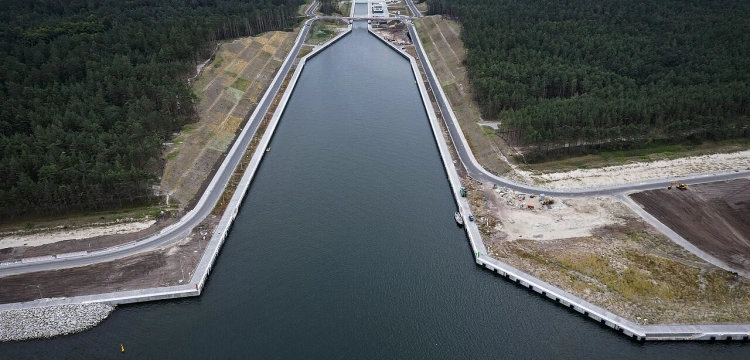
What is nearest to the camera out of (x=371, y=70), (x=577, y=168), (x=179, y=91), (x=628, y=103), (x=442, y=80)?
(x=577, y=168)

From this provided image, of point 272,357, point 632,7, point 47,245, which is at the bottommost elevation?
point 272,357

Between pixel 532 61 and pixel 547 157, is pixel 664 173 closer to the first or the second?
pixel 547 157

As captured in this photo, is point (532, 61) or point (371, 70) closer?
A: point (532, 61)

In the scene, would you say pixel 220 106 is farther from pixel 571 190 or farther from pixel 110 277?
pixel 571 190

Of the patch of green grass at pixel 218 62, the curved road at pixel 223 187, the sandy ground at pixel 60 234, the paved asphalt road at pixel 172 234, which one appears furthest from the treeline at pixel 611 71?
the sandy ground at pixel 60 234

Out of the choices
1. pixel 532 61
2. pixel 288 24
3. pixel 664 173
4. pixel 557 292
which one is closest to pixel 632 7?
pixel 532 61

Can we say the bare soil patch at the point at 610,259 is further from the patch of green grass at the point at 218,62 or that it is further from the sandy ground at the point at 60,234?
the patch of green grass at the point at 218,62

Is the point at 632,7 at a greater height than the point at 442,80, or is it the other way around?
the point at 632,7

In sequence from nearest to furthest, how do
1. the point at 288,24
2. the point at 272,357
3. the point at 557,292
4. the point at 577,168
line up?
the point at 272,357 < the point at 557,292 < the point at 577,168 < the point at 288,24
